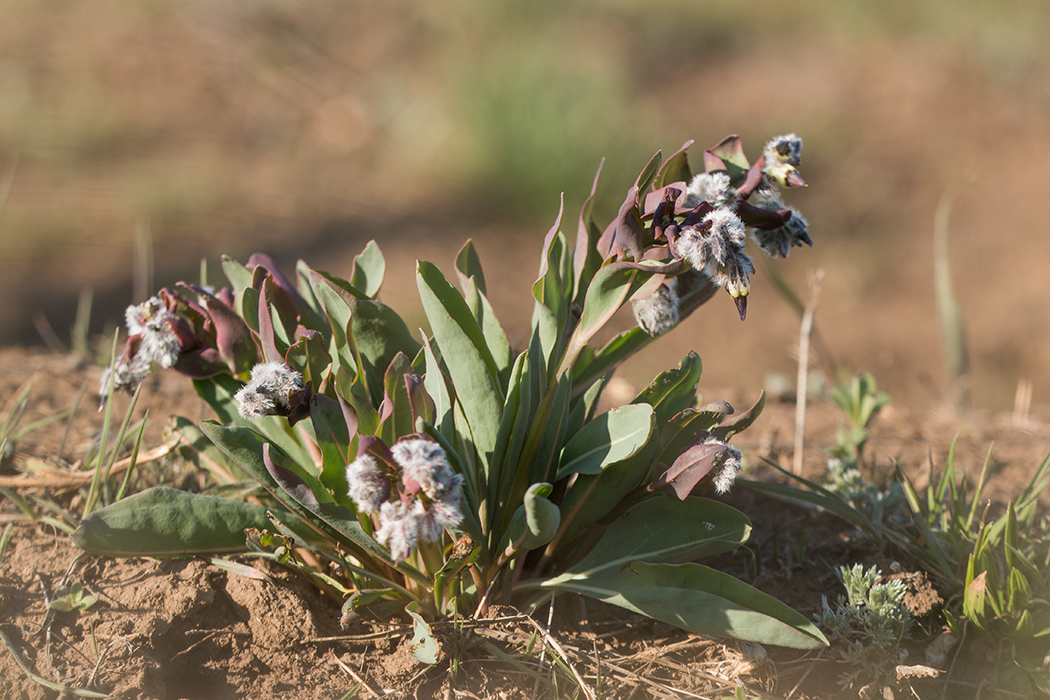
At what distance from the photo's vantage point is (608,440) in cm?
148

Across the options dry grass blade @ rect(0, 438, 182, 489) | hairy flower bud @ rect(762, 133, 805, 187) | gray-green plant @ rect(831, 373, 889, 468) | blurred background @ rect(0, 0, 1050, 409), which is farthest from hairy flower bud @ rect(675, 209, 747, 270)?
blurred background @ rect(0, 0, 1050, 409)

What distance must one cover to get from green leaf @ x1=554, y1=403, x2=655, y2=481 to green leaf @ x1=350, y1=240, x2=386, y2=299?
582mm

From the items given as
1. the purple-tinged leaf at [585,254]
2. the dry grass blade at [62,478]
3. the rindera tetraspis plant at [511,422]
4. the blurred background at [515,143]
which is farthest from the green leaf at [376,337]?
the blurred background at [515,143]

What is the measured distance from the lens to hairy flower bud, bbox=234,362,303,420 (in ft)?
4.49

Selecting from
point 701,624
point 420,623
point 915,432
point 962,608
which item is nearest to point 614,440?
point 701,624

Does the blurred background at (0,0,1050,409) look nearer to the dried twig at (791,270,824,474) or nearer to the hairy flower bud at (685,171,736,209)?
the dried twig at (791,270,824,474)

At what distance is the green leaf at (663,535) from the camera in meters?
1.54

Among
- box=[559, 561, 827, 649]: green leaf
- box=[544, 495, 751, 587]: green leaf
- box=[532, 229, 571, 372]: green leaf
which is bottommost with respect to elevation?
box=[559, 561, 827, 649]: green leaf

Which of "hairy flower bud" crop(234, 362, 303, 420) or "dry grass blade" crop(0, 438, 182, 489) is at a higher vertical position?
"hairy flower bud" crop(234, 362, 303, 420)

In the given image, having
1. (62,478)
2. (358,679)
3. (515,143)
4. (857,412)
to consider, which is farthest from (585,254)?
(515,143)

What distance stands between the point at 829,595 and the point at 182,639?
4.46ft

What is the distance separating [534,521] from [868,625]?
30.2 inches

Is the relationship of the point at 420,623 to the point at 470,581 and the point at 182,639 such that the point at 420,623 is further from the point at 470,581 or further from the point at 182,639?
the point at 182,639

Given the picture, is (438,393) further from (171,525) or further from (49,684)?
(49,684)
